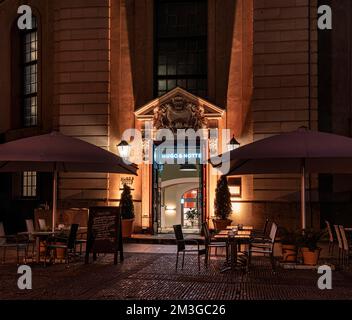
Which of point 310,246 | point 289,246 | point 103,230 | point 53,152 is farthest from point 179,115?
point 310,246

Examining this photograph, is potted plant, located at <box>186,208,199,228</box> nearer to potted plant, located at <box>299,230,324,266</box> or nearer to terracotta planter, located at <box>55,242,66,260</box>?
terracotta planter, located at <box>55,242,66,260</box>

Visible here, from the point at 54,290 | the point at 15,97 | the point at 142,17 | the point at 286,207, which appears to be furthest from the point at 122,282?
the point at 15,97

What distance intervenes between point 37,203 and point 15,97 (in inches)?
175

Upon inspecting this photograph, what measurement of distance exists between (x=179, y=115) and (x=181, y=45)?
9.33 feet

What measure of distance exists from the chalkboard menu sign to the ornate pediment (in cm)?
748

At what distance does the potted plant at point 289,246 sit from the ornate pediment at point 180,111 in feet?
26.1

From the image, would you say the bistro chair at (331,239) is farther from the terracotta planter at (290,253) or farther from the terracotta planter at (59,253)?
the terracotta planter at (59,253)

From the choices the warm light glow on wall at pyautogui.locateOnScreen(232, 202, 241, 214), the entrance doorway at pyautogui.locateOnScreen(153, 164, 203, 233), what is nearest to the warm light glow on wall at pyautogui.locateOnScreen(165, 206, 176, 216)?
the entrance doorway at pyautogui.locateOnScreen(153, 164, 203, 233)

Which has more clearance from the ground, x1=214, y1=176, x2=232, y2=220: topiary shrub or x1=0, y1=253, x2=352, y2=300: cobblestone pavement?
x1=214, y1=176, x2=232, y2=220: topiary shrub

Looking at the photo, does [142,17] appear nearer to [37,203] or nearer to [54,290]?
[37,203]

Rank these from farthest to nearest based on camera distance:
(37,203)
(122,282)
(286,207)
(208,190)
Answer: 1. (37,203)
2. (208,190)
3. (286,207)
4. (122,282)

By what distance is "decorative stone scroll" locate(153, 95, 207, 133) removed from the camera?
21156 millimetres

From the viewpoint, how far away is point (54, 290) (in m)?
10.8

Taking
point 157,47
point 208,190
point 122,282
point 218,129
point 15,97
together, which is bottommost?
point 122,282
